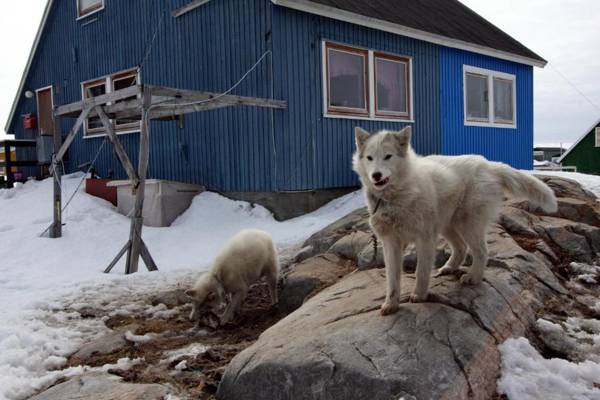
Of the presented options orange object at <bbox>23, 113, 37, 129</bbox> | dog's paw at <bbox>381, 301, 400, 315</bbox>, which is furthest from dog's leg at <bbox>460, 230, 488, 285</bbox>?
orange object at <bbox>23, 113, 37, 129</bbox>

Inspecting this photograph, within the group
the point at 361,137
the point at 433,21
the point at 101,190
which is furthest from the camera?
the point at 433,21

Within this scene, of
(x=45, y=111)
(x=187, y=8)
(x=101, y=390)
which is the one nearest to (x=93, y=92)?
(x=45, y=111)

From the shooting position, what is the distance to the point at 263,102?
10.2 metres

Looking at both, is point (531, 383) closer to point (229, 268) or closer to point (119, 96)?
point (229, 268)

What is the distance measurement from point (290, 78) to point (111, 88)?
23.4ft

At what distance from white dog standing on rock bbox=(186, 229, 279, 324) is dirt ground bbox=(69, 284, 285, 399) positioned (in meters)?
0.24

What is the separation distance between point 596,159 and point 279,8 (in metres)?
25.8

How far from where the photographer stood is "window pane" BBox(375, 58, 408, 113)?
12.9m

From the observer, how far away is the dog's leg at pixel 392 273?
Answer: 4023mm

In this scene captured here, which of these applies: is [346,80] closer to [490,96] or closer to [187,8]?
[187,8]

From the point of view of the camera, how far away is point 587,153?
30234 millimetres

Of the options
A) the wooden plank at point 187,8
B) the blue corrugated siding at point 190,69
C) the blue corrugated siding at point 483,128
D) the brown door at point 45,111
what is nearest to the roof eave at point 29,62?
the blue corrugated siding at point 190,69

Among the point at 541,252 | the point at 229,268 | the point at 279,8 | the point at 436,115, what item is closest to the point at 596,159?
the point at 436,115

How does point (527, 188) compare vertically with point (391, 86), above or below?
below
